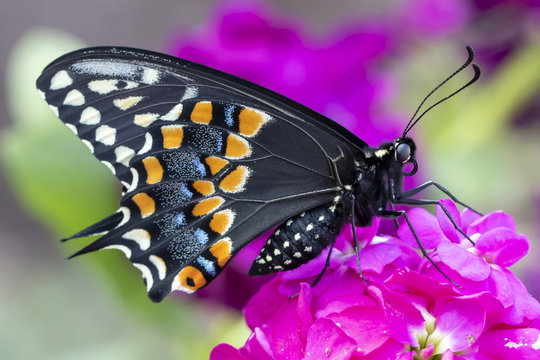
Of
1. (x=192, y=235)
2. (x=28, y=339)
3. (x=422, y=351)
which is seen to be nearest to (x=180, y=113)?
(x=192, y=235)

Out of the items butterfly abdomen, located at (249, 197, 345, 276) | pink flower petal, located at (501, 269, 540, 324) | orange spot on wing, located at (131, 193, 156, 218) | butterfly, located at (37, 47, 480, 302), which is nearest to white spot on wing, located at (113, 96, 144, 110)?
butterfly, located at (37, 47, 480, 302)

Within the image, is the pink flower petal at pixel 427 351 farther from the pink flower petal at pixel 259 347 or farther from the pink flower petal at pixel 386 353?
the pink flower petal at pixel 259 347

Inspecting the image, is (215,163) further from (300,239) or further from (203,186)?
(300,239)

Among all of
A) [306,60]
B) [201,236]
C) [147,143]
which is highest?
[306,60]

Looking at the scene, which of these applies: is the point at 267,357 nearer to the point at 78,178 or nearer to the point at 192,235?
the point at 192,235

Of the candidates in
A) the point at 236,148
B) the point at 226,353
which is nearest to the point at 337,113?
the point at 236,148
